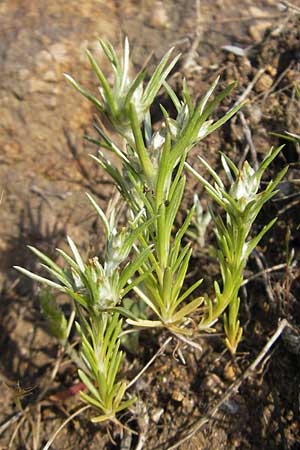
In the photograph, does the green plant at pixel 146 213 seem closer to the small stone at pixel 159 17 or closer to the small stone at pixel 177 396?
the small stone at pixel 177 396

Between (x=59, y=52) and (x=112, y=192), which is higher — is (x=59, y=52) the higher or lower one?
the higher one

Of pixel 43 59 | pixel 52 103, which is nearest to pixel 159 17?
pixel 43 59

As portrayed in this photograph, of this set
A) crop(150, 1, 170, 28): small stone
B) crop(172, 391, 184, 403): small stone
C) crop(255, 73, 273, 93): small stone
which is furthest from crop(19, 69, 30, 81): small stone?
crop(172, 391, 184, 403): small stone

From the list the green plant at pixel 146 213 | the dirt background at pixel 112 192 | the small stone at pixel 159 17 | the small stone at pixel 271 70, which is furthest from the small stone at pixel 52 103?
the small stone at pixel 271 70

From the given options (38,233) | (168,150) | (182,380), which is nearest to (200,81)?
(38,233)

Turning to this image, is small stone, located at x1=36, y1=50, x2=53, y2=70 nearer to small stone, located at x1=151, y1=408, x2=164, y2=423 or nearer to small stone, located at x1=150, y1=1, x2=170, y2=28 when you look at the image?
small stone, located at x1=150, y1=1, x2=170, y2=28

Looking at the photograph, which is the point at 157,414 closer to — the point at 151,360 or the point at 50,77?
the point at 151,360
